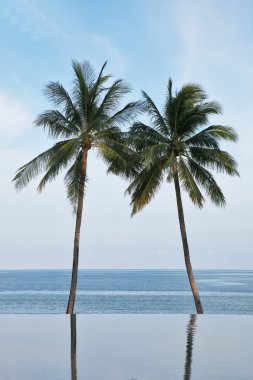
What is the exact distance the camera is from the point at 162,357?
341 inches

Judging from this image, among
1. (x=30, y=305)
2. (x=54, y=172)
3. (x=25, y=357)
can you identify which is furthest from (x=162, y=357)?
(x=30, y=305)

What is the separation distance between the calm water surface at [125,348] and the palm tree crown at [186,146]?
729 centimetres

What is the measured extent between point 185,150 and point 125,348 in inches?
520

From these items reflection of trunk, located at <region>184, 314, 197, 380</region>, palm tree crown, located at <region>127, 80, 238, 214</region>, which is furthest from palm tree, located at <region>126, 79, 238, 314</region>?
reflection of trunk, located at <region>184, 314, 197, 380</region>

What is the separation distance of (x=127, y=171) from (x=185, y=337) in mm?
11388

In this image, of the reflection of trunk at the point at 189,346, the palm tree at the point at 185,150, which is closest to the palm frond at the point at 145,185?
the palm tree at the point at 185,150

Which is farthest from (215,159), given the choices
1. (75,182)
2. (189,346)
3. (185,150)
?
(189,346)

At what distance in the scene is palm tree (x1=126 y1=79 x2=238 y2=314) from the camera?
70.0 ft

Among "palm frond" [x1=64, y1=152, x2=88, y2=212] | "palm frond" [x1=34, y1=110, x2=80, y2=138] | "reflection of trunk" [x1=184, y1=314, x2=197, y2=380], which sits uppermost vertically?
"palm frond" [x1=34, y1=110, x2=80, y2=138]

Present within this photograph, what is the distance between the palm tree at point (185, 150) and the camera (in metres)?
21.3

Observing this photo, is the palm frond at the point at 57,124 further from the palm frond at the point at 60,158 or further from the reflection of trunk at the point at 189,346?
the reflection of trunk at the point at 189,346

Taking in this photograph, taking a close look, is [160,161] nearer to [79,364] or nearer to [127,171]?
[127,171]

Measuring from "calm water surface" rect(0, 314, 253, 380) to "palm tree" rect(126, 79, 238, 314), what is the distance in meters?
7.12

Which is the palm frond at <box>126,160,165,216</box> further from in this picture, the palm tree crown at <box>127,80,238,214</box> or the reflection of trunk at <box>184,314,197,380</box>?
the reflection of trunk at <box>184,314,197,380</box>
